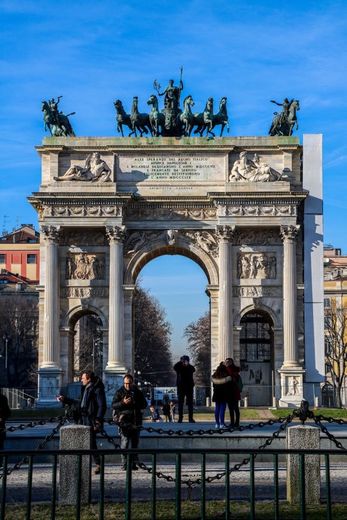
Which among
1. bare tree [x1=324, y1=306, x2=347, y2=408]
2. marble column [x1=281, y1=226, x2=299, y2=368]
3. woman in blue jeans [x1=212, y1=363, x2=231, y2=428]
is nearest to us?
woman in blue jeans [x1=212, y1=363, x2=231, y2=428]

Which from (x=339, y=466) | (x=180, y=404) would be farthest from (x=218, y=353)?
(x=339, y=466)

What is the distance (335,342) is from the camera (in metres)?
90.3

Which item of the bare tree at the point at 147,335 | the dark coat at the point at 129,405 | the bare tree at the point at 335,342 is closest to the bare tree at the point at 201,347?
the bare tree at the point at 147,335

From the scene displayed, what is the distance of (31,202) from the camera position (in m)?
53.6

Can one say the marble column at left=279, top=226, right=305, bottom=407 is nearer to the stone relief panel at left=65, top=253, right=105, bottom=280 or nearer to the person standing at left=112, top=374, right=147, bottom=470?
the stone relief panel at left=65, top=253, right=105, bottom=280

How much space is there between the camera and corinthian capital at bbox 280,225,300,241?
171 feet

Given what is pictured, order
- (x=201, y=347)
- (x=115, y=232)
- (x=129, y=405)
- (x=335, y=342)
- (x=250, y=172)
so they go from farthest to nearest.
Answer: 1. (x=201, y=347)
2. (x=335, y=342)
3. (x=250, y=172)
4. (x=115, y=232)
5. (x=129, y=405)

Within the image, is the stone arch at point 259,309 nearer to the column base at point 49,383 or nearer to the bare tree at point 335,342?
the column base at point 49,383

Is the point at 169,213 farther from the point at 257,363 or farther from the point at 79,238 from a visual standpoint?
the point at 257,363

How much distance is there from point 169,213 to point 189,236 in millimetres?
1439

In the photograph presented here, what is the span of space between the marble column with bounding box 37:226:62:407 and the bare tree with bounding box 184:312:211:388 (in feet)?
185

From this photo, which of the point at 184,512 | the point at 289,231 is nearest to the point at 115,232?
the point at 289,231

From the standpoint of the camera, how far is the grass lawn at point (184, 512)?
601 inches

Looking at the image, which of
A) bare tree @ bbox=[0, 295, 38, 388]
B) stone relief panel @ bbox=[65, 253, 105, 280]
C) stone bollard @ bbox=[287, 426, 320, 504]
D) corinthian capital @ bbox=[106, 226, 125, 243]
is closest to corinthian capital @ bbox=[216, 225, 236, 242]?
corinthian capital @ bbox=[106, 226, 125, 243]
